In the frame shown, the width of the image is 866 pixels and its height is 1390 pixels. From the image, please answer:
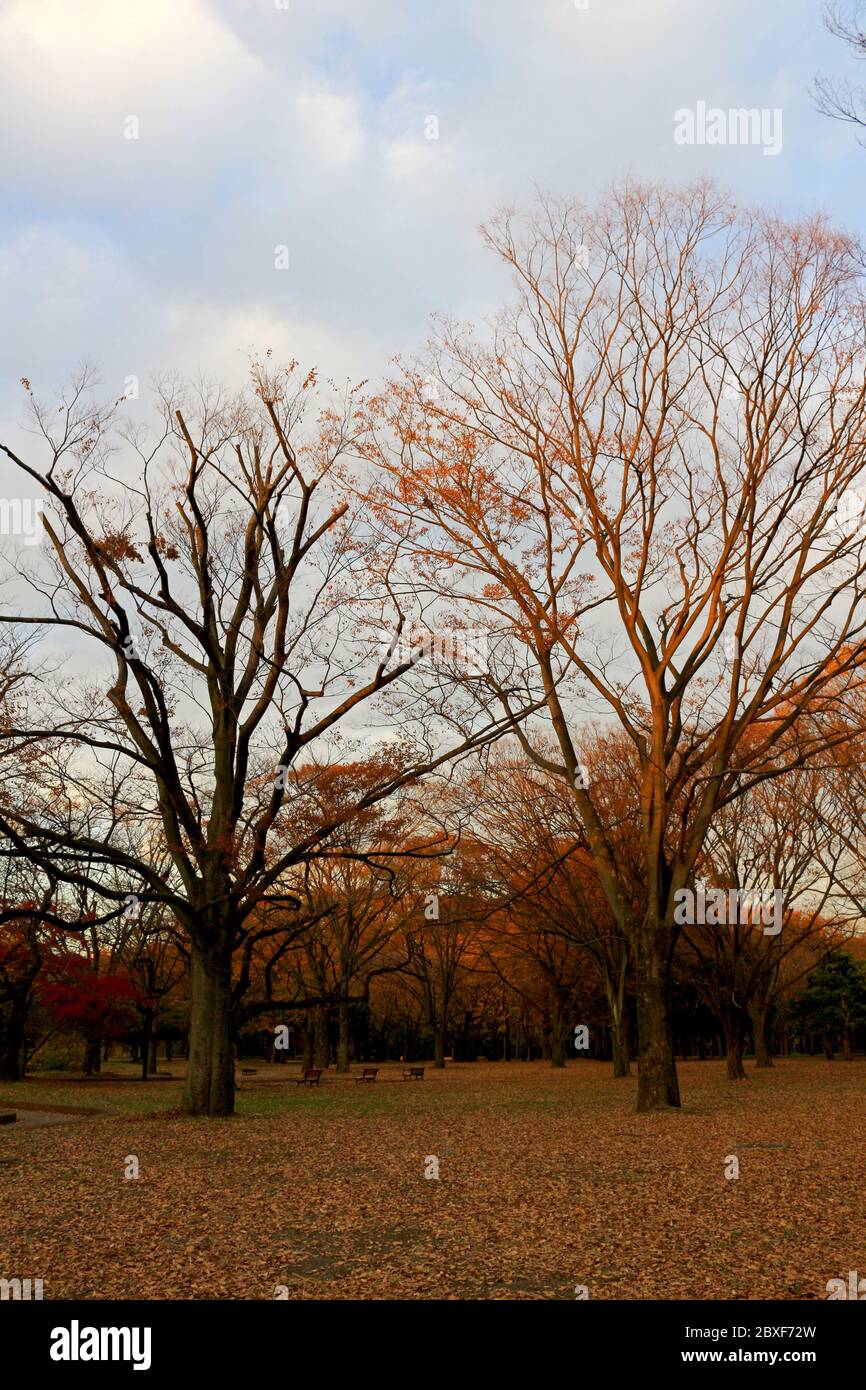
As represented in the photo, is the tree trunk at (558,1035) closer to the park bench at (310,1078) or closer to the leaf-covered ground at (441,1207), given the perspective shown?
the park bench at (310,1078)

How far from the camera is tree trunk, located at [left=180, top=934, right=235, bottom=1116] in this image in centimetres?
1752

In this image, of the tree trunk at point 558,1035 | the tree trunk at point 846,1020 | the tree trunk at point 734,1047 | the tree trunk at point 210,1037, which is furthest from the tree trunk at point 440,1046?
the tree trunk at point 210,1037

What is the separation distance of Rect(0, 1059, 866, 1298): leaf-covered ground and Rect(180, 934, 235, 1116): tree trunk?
0.68 meters

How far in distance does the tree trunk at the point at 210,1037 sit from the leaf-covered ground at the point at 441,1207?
0.68 m

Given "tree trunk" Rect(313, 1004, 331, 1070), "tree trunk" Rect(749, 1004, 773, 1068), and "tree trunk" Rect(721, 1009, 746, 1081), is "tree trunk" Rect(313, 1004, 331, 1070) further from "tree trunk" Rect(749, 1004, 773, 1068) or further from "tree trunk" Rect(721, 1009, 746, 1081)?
"tree trunk" Rect(749, 1004, 773, 1068)

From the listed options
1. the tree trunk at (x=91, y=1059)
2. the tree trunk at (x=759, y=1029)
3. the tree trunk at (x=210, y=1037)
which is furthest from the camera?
the tree trunk at (x=759, y=1029)

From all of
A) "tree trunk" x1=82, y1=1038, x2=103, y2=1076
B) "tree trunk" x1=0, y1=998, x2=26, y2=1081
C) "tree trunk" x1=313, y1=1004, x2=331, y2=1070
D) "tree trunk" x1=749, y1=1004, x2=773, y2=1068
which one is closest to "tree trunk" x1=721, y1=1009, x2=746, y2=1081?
"tree trunk" x1=749, y1=1004, x2=773, y2=1068

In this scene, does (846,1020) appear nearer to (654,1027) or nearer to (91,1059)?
(91,1059)

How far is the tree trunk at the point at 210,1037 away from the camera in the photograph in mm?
17516

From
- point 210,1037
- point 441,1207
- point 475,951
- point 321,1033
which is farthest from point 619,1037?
point 441,1207

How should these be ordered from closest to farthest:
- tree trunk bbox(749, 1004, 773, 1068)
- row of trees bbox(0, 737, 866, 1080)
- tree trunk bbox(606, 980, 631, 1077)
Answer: row of trees bbox(0, 737, 866, 1080) < tree trunk bbox(606, 980, 631, 1077) < tree trunk bbox(749, 1004, 773, 1068)

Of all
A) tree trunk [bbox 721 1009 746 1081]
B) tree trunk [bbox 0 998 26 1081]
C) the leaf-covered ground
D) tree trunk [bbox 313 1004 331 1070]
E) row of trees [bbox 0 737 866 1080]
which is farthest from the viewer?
tree trunk [bbox 313 1004 331 1070]

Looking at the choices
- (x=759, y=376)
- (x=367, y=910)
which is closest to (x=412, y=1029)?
(x=367, y=910)
